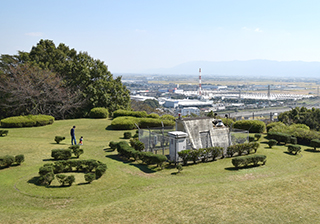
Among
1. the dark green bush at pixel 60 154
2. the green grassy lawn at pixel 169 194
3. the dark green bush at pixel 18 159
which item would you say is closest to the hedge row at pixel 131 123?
the green grassy lawn at pixel 169 194

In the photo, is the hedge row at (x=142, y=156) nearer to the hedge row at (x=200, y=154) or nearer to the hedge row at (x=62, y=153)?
the hedge row at (x=200, y=154)

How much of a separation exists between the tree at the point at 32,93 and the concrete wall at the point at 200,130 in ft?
73.8

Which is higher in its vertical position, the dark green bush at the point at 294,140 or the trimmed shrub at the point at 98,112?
the trimmed shrub at the point at 98,112

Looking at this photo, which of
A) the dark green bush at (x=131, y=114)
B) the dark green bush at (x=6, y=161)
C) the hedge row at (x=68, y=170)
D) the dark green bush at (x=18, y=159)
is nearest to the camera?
the hedge row at (x=68, y=170)

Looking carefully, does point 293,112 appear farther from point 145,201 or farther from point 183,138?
point 145,201

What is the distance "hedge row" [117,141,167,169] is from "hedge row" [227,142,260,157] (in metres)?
5.41

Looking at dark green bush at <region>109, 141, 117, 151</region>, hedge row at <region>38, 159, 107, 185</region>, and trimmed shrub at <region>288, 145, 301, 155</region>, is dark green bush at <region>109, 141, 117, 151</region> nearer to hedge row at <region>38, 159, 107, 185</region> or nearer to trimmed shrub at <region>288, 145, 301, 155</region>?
hedge row at <region>38, 159, 107, 185</region>

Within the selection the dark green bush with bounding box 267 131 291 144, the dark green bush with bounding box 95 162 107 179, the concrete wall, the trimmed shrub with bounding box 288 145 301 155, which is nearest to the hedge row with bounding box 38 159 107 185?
the dark green bush with bounding box 95 162 107 179

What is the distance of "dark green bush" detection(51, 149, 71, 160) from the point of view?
16.6 m

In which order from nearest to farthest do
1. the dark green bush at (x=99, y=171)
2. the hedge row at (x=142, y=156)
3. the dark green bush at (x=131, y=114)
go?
the dark green bush at (x=99, y=171)
the hedge row at (x=142, y=156)
the dark green bush at (x=131, y=114)

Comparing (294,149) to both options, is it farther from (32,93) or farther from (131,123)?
(32,93)

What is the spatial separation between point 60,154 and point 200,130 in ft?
31.8

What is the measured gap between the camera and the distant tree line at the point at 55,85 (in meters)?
34.1

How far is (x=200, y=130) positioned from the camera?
18.9 m
